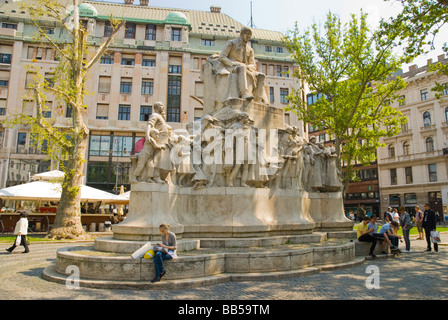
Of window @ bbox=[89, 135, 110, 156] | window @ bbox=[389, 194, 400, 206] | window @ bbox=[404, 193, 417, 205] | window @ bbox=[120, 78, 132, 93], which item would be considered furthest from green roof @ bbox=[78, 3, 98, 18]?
window @ bbox=[404, 193, 417, 205]

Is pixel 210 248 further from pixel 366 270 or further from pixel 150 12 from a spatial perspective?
pixel 150 12

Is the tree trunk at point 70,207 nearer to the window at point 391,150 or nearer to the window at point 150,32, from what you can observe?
the window at point 150,32

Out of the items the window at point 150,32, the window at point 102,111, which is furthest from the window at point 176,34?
the window at point 102,111

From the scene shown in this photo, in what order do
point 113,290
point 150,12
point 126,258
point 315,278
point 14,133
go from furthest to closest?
point 150,12 → point 14,133 → point 315,278 → point 126,258 → point 113,290

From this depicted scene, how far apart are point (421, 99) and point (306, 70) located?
3009cm

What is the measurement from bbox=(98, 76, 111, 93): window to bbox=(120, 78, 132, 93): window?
5.22 feet

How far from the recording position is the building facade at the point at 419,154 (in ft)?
143

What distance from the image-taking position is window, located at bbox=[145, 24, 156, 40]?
4684cm

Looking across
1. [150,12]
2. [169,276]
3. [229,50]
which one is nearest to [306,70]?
[229,50]

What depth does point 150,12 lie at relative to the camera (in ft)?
166

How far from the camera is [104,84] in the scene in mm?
43875

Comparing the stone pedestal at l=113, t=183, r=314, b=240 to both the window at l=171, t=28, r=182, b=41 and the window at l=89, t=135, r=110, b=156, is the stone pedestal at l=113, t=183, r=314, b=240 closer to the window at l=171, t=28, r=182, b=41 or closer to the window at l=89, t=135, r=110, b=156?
the window at l=89, t=135, r=110, b=156

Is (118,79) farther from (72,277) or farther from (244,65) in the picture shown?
(72,277)

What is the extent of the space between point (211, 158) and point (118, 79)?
38.4 meters
